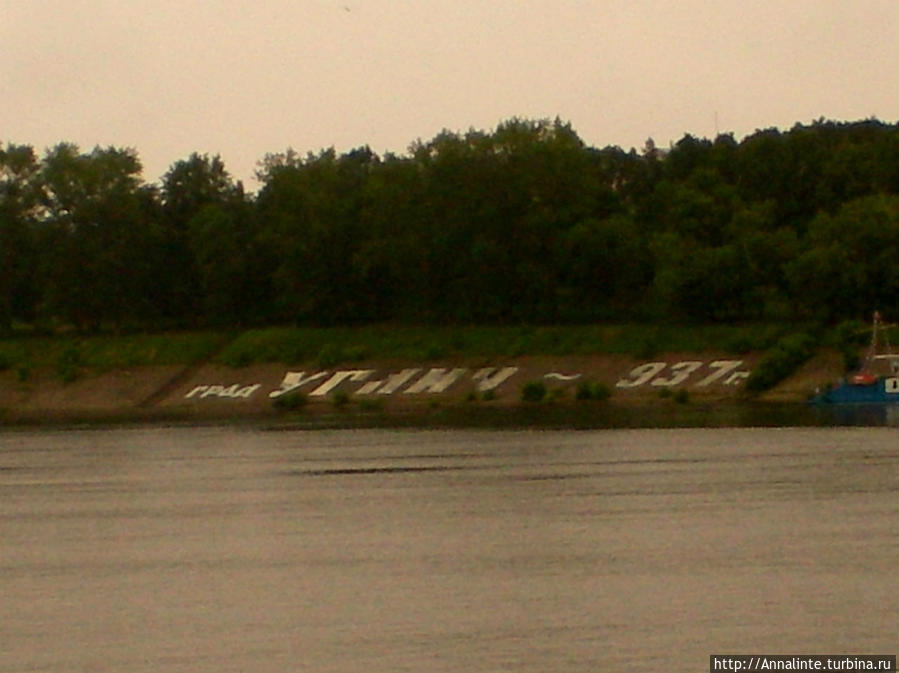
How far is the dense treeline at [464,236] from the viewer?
11231 cm

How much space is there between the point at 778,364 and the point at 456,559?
6106 centimetres

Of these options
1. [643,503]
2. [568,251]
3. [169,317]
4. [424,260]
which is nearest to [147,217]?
[169,317]

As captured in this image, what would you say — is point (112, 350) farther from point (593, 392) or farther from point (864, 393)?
point (864, 393)

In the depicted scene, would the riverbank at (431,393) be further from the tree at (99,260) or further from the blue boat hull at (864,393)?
the tree at (99,260)

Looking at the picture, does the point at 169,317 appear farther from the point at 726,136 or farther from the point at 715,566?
the point at 715,566

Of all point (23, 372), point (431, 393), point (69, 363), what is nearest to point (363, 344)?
point (431, 393)

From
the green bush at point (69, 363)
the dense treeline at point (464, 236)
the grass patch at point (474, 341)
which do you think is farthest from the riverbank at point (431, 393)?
the dense treeline at point (464, 236)

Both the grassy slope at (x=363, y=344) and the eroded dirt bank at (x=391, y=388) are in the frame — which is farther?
the grassy slope at (x=363, y=344)

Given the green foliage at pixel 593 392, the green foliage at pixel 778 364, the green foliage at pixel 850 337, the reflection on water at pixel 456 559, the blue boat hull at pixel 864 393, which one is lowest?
the reflection on water at pixel 456 559

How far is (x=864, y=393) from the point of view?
93.2 metres

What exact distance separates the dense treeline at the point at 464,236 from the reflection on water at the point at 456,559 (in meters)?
44.3

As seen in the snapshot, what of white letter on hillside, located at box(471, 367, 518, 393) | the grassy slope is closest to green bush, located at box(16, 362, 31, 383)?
the grassy slope

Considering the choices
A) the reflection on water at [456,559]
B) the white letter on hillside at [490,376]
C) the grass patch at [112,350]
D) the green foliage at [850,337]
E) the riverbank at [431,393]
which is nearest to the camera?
the reflection on water at [456,559]

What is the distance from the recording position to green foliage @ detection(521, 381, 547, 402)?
103 m
